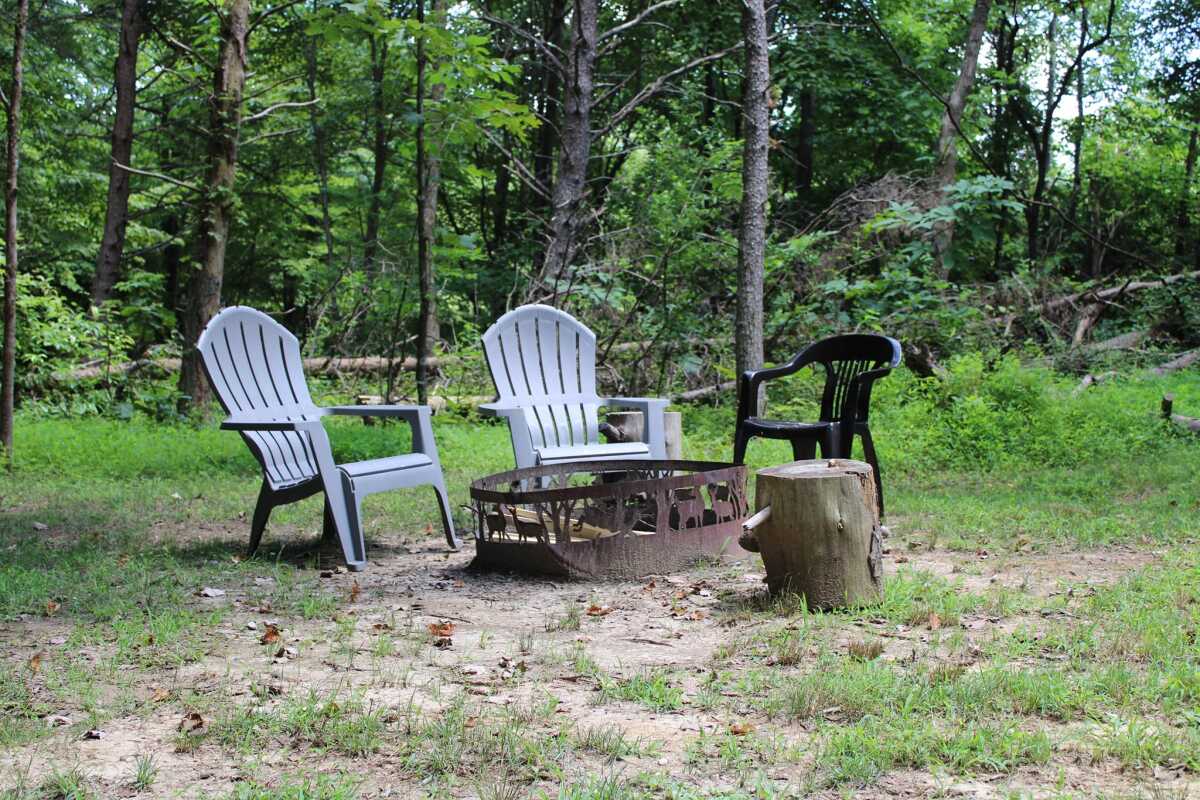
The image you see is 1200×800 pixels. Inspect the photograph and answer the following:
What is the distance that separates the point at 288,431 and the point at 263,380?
39 centimetres

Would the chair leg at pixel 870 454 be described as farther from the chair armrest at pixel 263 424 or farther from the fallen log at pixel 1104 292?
the fallen log at pixel 1104 292

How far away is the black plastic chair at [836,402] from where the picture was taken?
196 inches

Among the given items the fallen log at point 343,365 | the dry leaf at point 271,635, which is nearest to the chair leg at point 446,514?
the dry leaf at point 271,635

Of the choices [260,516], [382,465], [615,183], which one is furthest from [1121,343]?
[260,516]

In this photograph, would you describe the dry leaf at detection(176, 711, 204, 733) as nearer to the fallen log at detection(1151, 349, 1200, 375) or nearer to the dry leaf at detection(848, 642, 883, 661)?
the dry leaf at detection(848, 642, 883, 661)

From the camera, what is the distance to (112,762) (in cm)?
223

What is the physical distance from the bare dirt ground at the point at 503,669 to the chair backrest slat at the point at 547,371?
1156mm

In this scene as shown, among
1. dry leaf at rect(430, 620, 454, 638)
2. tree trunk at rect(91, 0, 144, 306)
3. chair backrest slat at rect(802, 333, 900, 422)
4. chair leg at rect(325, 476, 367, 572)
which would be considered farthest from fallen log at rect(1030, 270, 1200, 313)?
tree trunk at rect(91, 0, 144, 306)

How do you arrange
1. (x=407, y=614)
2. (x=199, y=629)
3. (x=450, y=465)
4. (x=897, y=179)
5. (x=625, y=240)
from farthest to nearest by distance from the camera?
(x=897, y=179), (x=625, y=240), (x=450, y=465), (x=407, y=614), (x=199, y=629)

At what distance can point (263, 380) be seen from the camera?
495 cm

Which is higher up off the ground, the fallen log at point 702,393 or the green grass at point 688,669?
the fallen log at point 702,393

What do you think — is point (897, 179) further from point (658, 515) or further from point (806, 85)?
point (658, 515)

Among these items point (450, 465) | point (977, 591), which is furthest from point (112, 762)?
point (450, 465)

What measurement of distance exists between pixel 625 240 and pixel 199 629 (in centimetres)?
675
